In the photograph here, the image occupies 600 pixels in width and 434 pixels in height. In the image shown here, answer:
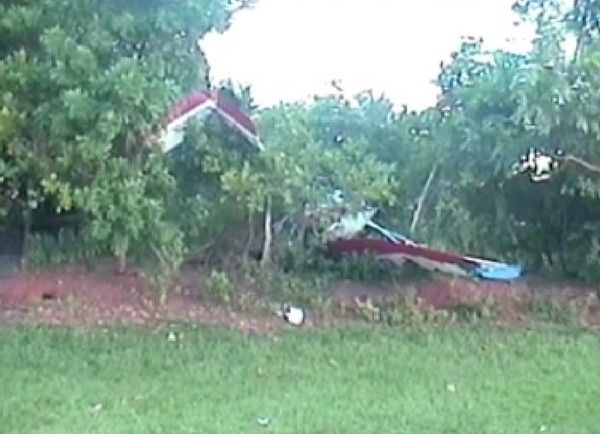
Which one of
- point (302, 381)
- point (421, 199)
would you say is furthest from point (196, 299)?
point (421, 199)

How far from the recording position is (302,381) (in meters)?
4.67

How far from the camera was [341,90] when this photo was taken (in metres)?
6.79

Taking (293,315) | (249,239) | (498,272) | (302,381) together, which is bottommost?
(302,381)

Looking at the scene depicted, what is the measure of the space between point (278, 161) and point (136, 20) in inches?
44.6

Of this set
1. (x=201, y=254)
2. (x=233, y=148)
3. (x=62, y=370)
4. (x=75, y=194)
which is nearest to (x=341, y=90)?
(x=233, y=148)

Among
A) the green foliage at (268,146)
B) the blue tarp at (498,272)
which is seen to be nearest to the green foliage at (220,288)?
the green foliage at (268,146)

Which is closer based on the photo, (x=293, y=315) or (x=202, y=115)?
(x=293, y=315)

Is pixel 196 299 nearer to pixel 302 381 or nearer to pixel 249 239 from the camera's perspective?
pixel 249 239

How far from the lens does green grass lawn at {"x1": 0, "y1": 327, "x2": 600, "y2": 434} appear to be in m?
4.07

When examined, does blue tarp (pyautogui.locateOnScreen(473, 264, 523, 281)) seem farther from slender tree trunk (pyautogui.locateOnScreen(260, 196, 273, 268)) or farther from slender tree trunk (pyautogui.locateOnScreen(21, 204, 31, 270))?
slender tree trunk (pyautogui.locateOnScreen(21, 204, 31, 270))

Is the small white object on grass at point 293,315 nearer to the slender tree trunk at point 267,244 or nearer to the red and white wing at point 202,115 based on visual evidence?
the slender tree trunk at point 267,244

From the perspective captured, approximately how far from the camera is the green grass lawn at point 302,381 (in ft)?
13.3

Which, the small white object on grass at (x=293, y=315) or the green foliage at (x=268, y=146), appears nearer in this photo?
the green foliage at (x=268, y=146)

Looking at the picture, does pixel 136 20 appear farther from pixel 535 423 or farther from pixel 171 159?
pixel 535 423
